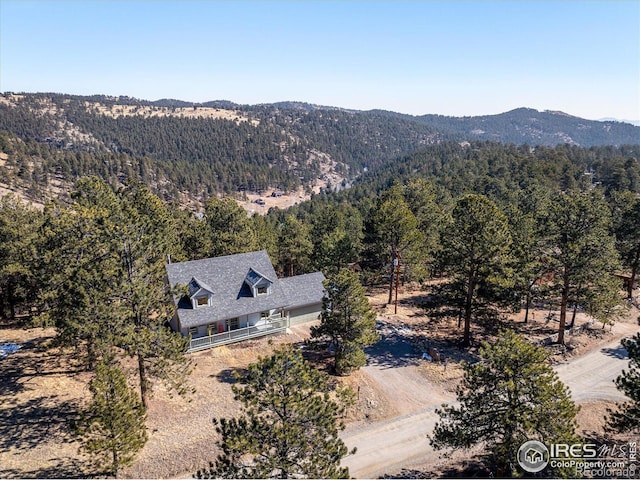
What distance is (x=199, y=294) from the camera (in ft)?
119

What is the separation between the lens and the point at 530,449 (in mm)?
16203

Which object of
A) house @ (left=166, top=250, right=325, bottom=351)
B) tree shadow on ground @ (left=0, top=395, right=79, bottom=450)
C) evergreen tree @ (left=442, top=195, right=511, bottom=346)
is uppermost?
evergreen tree @ (left=442, top=195, right=511, bottom=346)

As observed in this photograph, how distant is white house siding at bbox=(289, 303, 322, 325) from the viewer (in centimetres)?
4147

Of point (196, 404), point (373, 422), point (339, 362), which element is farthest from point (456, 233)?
point (196, 404)

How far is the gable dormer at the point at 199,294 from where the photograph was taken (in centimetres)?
3606

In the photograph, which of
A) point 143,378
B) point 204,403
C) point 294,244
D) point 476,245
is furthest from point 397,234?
point 143,378

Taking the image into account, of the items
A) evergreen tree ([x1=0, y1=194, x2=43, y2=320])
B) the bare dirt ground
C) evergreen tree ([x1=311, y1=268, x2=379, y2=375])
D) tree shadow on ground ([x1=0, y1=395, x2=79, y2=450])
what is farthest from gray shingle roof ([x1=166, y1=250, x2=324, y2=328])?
tree shadow on ground ([x1=0, y1=395, x2=79, y2=450])

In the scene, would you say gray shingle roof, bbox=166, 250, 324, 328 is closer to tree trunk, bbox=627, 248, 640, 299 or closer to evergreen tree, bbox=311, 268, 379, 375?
evergreen tree, bbox=311, 268, 379, 375

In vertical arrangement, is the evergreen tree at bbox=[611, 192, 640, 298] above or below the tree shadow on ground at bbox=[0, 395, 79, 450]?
above

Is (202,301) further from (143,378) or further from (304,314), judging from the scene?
(143,378)

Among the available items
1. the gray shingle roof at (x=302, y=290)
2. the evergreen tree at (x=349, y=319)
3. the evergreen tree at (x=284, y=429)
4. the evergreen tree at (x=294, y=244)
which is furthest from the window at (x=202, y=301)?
the evergreen tree at (x=284, y=429)

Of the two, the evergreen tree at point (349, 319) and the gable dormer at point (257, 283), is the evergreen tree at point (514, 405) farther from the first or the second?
the gable dormer at point (257, 283)

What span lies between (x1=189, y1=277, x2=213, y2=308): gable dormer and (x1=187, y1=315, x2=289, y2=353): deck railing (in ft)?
10.1

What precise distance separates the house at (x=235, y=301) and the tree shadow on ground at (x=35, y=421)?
36.7 feet
